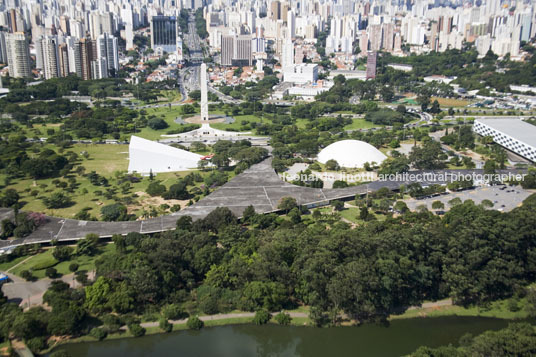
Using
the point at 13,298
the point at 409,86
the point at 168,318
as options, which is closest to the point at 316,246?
the point at 168,318

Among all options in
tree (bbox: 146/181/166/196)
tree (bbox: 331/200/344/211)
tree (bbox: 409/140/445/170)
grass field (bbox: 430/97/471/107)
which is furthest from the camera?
grass field (bbox: 430/97/471/107)

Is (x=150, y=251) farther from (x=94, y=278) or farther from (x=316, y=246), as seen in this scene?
(x=316, y=246)

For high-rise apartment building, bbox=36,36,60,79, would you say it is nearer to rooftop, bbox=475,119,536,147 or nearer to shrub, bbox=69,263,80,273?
rooftop, bbox=475,119,536,147

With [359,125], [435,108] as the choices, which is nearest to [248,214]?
[359,125]

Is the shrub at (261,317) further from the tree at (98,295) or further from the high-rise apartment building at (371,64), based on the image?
the high-rise apartment building at (371,64)

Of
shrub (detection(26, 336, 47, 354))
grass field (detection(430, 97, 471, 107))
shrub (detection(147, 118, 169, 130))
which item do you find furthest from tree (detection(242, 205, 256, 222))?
grass field (detection(430, 97, 471, 107))

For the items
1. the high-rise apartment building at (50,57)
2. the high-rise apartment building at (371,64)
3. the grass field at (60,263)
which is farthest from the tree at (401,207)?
the high-rise apartment building at (50,57)

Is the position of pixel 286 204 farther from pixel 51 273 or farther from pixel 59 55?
pixel 59 55
